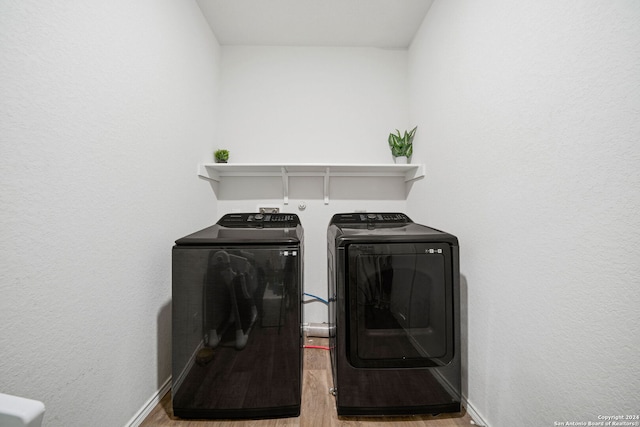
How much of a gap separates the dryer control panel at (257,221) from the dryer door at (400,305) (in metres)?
0.64

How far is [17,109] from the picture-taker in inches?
26.0

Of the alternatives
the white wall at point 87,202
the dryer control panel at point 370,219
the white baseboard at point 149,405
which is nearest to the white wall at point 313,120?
the dryer control panel at point 370,219

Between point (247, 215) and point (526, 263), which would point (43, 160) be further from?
point (526, 263)

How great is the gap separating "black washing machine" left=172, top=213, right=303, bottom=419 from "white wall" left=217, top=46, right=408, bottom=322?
0.90 metres

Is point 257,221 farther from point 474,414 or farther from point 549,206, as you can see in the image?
point 474,414

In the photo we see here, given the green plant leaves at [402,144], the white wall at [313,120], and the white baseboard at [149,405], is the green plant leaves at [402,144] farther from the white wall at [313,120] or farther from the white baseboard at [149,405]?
the white baseboard at [149,405]

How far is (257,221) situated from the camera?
158 cm

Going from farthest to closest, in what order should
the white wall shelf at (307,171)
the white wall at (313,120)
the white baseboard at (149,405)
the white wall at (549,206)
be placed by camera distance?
the white wall at (313,120) < the white wall shelf at (307,171) < the white baseboard at (149,405) < the white wall at (549,206)

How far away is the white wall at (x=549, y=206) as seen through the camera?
0.63 meters

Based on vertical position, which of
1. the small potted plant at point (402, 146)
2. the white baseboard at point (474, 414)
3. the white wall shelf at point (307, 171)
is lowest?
the white baseboard at point (474, 414)

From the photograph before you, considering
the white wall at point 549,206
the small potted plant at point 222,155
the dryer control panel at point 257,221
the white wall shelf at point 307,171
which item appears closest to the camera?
the white wall at point 549,206

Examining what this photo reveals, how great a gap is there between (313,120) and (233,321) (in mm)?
1684

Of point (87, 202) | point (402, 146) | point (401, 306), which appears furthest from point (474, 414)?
point (87, 202)

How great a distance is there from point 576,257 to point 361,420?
1169 mm
